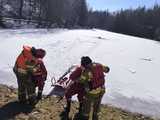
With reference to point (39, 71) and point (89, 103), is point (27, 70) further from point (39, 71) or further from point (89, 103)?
point (89, 103)

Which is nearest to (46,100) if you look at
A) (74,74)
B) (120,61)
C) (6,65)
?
(74,74)

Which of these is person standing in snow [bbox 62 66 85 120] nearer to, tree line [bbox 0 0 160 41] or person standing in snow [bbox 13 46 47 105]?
person standing in snow [bbox 13 46 47 105]

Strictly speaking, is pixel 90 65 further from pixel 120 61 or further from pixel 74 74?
pixel 120 61

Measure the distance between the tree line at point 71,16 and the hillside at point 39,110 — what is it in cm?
2315

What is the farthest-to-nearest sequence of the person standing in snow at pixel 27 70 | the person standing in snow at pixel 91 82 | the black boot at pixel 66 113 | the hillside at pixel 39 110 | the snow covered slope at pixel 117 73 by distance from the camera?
the snow covered slope at pixel 117 73, the person standing in snow at pixel 27 70, the black boot at pixel 66 113, the hillside at pixel 39 110, the person standing in snow at pixel 91 82

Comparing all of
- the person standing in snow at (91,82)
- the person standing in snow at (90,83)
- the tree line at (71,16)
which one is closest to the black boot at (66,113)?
the person standing in snow at (90,83)

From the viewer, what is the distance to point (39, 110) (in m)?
7.38

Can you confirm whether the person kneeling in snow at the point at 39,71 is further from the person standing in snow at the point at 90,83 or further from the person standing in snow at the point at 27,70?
the person standing in snow at the point at 90,83

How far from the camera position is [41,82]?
7730mm

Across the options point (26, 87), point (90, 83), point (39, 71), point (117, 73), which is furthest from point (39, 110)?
point (117, 73)

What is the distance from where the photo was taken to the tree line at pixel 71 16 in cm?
5158

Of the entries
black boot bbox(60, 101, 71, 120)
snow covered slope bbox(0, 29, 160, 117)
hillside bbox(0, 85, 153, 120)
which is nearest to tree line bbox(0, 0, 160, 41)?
snow covered slope bbox(0, 29, 160, 117)

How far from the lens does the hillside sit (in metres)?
7.00

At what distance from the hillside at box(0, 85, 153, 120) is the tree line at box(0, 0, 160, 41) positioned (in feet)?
76.0
